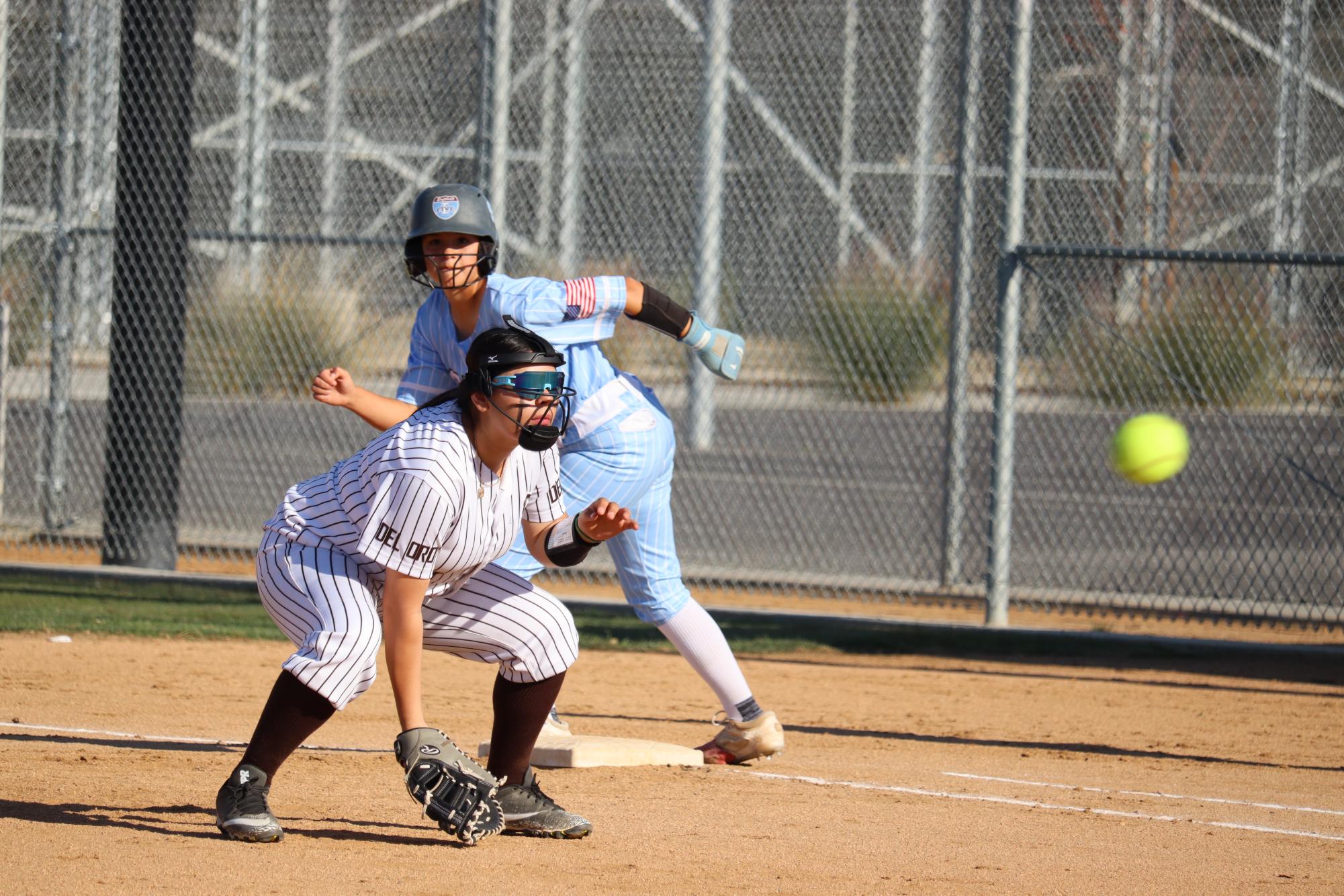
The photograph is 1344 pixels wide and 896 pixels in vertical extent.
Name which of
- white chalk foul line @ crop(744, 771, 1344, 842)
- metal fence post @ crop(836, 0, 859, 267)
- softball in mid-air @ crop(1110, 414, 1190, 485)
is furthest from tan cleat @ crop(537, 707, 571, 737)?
metal fence post @ crop(836, 0, 859, 267)

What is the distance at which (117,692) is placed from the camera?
19.9ft

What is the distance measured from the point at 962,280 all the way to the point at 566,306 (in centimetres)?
369

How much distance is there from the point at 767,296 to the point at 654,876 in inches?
254

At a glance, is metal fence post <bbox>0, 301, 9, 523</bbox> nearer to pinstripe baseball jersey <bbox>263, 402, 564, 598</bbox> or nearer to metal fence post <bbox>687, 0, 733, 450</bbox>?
metal fence post <bbox>687, 0, 733, 450</bbox>

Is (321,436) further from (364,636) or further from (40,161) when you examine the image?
(364,636)

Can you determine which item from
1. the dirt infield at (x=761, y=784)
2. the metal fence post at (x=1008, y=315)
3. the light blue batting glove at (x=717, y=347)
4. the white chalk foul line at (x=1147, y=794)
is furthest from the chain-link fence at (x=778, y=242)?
the light blue batting glove at (x=717, y=347)

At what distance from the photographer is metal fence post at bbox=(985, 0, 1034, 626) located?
7.70 meters

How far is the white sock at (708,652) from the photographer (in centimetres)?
504

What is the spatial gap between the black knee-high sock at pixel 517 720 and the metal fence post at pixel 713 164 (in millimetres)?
5123

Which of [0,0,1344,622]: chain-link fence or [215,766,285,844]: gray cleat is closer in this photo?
[215,766,285,844]: gray cleat

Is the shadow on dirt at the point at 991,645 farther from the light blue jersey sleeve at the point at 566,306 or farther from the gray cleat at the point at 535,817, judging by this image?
the gray cleat at the point at 535,817

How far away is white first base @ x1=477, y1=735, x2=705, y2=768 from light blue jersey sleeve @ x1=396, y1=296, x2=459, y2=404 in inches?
44.7

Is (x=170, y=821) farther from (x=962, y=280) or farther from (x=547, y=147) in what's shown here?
(x=547, y=147)

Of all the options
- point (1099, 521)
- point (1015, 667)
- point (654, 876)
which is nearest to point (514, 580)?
point (654, 876)
